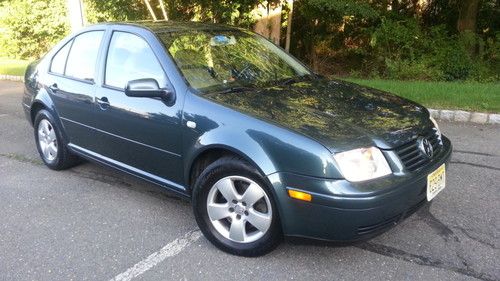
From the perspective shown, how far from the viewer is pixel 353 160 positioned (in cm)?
282

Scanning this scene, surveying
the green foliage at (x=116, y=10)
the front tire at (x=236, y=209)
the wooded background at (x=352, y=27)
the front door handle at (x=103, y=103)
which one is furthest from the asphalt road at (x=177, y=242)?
the green foliage at (x=116, y=10)

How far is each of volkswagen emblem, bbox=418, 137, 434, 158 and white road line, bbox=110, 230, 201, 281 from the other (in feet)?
5.60

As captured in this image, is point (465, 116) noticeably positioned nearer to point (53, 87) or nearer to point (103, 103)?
point (103, 103)

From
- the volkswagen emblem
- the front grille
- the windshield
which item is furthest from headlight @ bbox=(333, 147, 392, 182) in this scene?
the windshield

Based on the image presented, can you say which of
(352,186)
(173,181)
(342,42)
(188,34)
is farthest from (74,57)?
(342,42)

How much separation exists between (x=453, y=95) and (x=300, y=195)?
5.56 metres

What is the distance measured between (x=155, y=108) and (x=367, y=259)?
1.84 m

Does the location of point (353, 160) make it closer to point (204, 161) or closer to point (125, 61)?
point (204, 161)

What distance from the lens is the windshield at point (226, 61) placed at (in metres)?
3.65

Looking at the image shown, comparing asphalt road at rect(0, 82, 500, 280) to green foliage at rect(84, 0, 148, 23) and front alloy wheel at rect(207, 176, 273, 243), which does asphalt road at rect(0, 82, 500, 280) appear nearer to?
front alloy wheel at rect(207, 176, 273, 243)

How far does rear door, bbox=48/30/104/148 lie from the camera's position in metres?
4.25

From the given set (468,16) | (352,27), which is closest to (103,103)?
(468,16)

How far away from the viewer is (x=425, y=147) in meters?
3.20

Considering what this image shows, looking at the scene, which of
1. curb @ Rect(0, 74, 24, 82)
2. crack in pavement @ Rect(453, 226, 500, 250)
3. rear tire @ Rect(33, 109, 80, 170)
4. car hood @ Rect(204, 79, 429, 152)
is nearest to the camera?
car hood @ Rect(204, 79, 429, 152)
